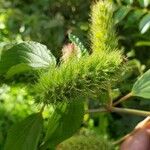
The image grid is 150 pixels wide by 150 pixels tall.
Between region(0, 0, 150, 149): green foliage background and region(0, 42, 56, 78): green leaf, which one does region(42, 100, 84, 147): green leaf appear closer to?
region(0, 42, 56, 78): green leaf

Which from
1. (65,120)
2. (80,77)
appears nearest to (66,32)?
(65,120)

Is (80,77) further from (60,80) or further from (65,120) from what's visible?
(65,120)

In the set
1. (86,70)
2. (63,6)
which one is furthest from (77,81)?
(63,6)

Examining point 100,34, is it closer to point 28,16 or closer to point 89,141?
point 89,141

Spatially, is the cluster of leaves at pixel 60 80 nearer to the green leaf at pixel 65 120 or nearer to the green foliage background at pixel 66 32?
the green leaf at pixel 65 120

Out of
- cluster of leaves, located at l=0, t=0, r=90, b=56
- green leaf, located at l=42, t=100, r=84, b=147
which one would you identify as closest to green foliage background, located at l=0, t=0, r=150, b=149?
cluster of leaves, located at l=0, t=0, r=90, b=56

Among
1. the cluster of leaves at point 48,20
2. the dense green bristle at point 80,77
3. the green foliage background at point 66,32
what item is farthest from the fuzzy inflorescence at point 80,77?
the cluster of leaves at point 48,20
